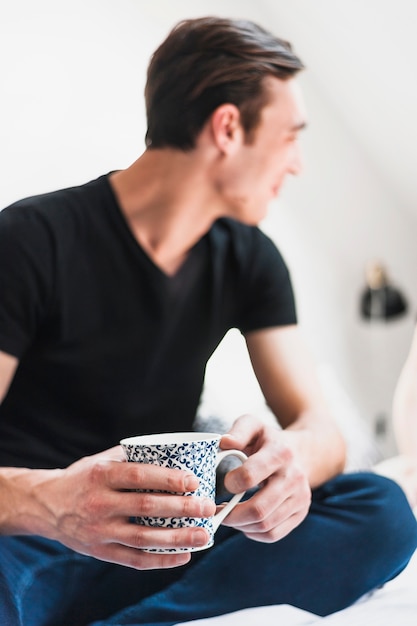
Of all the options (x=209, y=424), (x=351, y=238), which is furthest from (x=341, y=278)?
(x=209, y=424)

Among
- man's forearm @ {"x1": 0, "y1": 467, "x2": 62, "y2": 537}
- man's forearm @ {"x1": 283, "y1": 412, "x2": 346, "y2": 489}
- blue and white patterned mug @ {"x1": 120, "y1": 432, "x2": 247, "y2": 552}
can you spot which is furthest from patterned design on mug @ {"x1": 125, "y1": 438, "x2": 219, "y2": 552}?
man's forearm @ {"x1": 283, "y1": 412, "x2": 346, "y2": 489}

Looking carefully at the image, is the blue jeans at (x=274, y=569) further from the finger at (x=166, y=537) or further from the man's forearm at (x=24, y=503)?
the finger at (x=166, y=537)

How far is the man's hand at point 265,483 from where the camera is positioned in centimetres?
68

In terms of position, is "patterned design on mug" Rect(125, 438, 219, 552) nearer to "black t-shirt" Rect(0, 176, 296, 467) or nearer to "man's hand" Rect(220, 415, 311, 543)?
"man's hand" Rect(220, 415, 311, 543)

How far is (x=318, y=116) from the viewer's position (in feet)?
5.49

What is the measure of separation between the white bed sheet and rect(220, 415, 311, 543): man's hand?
0.23 ft

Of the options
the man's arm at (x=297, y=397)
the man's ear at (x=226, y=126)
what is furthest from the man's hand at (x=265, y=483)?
the man's ear at (x=226, y=126)

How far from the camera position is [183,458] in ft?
1.92

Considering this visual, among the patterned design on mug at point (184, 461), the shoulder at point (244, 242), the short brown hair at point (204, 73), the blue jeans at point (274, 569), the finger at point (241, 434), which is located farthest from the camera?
the shoulder at point (244, 242)

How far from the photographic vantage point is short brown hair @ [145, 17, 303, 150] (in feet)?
2.93

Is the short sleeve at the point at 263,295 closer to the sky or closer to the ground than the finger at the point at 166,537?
closer to the sky

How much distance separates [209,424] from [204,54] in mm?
531

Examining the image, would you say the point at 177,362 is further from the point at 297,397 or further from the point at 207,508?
the point at 207,508

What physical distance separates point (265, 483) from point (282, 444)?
0.13ft
